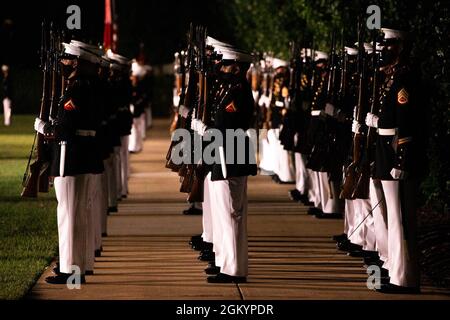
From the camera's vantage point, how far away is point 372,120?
14047 mm

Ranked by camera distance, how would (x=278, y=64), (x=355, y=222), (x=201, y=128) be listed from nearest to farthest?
(x=201, y=128), (x=355, y=222), (x=278, y=64)

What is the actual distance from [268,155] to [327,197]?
8211 mm

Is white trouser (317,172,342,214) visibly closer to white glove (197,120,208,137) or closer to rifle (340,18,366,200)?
rifle (340,18,366,200)

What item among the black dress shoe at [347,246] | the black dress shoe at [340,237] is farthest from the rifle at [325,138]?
the black dress shoe at [347,246]

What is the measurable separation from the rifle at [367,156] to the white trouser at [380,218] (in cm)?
22

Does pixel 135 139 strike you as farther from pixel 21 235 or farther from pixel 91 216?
pixel 91 216

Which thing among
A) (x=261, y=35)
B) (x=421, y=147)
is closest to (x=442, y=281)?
(x=421, y=147)

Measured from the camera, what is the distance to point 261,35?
4241 cm

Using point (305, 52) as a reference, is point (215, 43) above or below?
below

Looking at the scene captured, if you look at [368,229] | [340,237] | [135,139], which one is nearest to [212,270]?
[368,229]

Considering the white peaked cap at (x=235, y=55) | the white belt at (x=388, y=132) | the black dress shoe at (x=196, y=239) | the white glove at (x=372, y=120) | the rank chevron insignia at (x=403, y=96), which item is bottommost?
the black dress shoe at (x=196, y=239)

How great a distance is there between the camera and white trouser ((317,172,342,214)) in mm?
20367

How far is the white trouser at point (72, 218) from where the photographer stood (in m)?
14.1

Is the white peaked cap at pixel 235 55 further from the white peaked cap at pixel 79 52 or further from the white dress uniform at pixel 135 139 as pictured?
the white dress uniform at pixel 135 139
